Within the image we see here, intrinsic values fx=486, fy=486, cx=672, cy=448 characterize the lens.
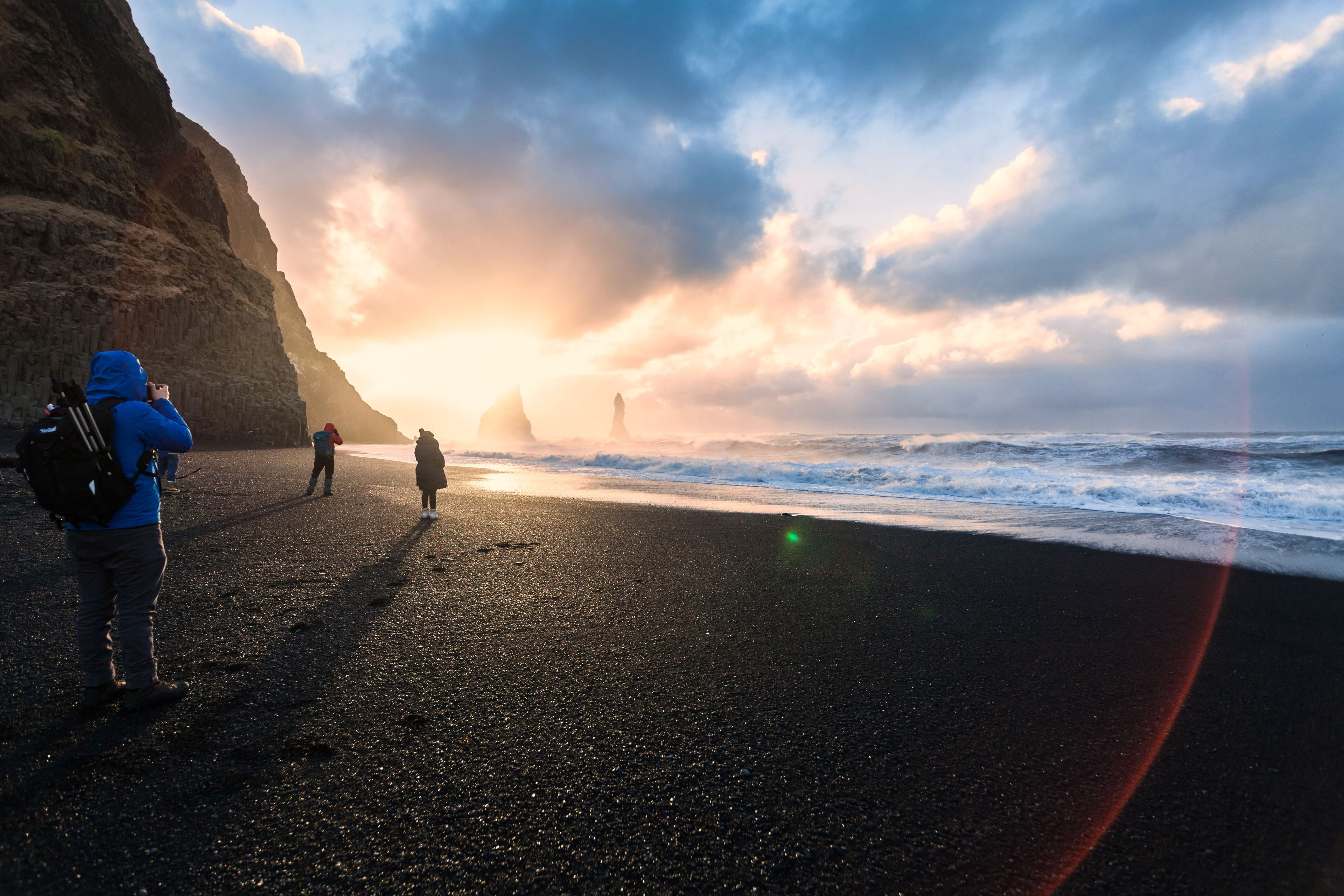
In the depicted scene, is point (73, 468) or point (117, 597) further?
point (117, 597)

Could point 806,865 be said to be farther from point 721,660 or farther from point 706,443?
point 706,443

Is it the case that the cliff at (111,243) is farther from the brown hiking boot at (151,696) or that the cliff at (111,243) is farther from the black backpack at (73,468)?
the brown hiking boot at (151,696)

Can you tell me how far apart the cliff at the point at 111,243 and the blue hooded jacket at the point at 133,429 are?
111 feet

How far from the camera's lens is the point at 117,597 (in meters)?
3.28

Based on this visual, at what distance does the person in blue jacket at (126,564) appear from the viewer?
3117mm

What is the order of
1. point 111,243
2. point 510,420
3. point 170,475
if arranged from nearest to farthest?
1. point 170,475
2. point 111,243
3. point 510,420

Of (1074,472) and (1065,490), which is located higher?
(1074,472)

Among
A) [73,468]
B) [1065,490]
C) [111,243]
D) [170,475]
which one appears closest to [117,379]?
[73,468]

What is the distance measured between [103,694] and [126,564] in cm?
83

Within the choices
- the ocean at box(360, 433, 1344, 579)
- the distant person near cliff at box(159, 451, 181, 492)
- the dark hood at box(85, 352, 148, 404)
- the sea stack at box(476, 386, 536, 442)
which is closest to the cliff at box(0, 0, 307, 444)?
the ocean at box(360, 433, 1344, 579)

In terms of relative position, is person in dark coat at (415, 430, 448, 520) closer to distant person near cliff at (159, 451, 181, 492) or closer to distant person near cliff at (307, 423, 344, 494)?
distant person near cliff at (307, 423, 344, 494)

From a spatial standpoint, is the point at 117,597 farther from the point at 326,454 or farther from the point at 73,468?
the point at 326,454

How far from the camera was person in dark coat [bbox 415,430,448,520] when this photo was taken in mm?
10602

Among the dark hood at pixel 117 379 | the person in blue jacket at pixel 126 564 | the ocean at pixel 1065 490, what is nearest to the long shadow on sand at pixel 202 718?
the person in blue jacket at pixel 126 564
